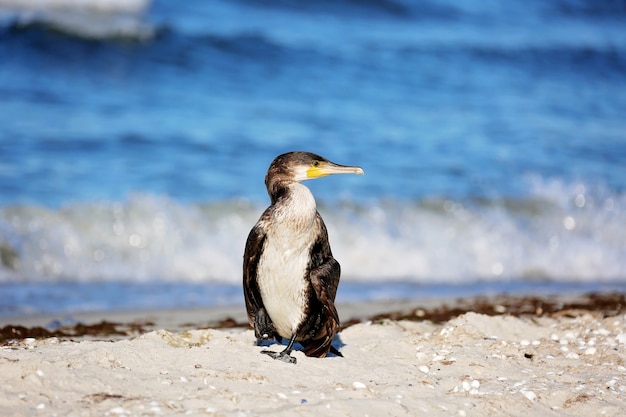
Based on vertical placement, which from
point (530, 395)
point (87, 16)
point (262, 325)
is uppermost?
point (87, 16)

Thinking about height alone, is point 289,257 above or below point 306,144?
below

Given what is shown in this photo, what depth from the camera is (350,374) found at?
20.1 feet

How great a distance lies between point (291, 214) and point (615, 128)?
1524cm

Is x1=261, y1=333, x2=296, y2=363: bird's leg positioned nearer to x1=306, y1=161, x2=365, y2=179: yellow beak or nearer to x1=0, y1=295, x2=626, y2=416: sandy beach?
x1=0, y1=295, x2=626, y2=416: sandy beach

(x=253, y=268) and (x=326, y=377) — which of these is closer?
(x=326, y=377)

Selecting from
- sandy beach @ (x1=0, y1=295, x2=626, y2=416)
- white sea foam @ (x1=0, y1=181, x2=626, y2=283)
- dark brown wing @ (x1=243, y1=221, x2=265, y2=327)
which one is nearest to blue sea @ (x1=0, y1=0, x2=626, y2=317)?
white sea foam @ (x1=0, y1=181, x2=626, y2=283)

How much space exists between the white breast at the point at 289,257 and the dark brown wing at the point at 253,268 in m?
0.04

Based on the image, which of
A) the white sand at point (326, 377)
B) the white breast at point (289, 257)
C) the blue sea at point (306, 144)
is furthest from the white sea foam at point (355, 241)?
the white breast at point (289, 257)

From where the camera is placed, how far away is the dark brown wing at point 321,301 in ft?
20.6

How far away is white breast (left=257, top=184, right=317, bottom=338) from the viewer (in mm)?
6160

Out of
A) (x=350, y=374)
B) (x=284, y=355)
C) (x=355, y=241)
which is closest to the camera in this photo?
(x=350, y=374)

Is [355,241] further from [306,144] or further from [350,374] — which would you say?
[350,374]

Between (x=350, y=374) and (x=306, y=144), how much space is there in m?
11.1

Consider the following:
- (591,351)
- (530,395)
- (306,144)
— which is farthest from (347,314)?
(306,144)
